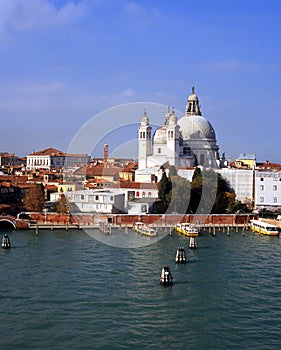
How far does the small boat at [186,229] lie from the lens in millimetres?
10664

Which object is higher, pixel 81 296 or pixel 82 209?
pixel 82 209

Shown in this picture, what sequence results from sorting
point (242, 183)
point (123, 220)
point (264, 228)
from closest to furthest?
1. point (264, 228)
2. point (123, 220)
3. point (242, 183)

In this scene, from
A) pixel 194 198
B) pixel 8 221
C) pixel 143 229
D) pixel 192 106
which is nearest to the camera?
pixel 143 229

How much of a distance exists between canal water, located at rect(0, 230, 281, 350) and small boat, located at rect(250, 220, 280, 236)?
67.5 inches

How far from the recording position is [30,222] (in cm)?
1177

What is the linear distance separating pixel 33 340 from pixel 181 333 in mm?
1306

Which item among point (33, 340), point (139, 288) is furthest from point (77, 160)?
point (33, 340)

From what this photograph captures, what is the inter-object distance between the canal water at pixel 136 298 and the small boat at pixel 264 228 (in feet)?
5.62

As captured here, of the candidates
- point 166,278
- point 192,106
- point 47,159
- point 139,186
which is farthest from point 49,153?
point 166,278

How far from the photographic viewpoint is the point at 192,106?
19969mm

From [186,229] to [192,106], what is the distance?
976 centimetres

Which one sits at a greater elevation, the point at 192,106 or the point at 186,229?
the point at 192,106

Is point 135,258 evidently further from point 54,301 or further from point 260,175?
point 260,175

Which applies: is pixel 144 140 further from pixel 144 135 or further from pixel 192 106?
pixel 192 106
